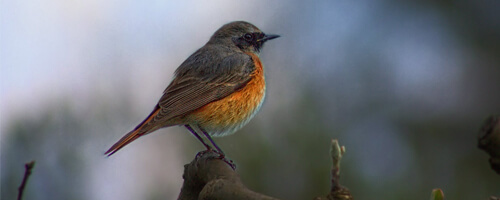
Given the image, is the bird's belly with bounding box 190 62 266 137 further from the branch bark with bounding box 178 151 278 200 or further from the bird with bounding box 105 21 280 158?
the branch bark with bounding box 178 151 278 200

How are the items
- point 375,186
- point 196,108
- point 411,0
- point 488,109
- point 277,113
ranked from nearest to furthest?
point 196,108, point 375,186, point 277,113, point 488,109, point 411,0

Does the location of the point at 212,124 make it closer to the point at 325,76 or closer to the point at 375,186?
the point at 375,186

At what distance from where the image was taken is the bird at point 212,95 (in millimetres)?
4379

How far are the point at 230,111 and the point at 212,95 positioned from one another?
16 cm

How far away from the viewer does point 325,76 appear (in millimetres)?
7219

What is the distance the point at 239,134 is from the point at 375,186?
1.26m

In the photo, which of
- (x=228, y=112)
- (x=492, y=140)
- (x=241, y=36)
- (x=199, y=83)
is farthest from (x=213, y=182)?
(x=241, y=36)

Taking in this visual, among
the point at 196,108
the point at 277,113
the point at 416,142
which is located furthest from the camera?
the point at 416,142

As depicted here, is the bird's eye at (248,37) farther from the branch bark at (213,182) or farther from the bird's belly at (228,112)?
the branch bark at (213,182)

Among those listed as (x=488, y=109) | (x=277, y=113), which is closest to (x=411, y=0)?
(x=488, y=109)

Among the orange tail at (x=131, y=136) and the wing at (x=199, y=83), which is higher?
the wing at (x=199, y=83)

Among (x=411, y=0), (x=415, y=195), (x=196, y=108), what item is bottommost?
(x=415, y=195)

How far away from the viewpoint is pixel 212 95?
4.57 meters

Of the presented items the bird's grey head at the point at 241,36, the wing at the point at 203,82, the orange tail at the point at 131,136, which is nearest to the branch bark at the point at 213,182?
the orange tail at the point at 131,136
